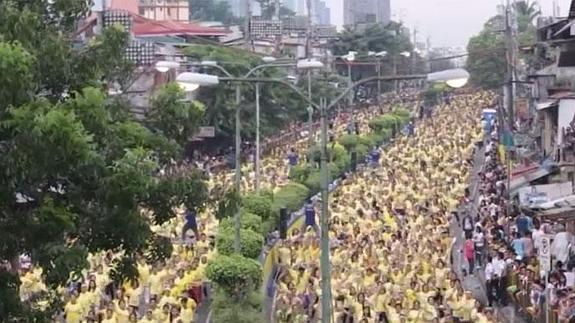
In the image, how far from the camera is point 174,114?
36.7 feet

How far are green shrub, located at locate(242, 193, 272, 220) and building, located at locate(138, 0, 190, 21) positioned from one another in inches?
2507

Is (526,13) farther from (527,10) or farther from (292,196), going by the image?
(292,196)

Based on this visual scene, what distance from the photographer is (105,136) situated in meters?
10.1

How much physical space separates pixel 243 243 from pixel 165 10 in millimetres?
70818

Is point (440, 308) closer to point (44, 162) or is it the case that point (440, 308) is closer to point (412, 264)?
point (412, 264)

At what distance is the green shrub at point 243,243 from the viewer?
73.4 ft

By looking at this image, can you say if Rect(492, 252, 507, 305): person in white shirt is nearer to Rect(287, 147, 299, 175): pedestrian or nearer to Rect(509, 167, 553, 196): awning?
Rect(509, 167, 553, 196): awning

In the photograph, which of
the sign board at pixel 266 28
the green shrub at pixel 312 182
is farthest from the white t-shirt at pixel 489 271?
the sign board at pixel 266 28

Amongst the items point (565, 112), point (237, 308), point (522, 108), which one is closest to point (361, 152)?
point (565, 112)

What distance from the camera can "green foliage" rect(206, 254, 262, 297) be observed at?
19844 millimetres

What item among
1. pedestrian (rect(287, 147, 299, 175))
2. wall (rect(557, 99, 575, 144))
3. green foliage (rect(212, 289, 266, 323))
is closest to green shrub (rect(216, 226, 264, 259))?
green foliage (rect(212, 289, 266, 323))

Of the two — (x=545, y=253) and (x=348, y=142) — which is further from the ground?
(x=545, y=253)

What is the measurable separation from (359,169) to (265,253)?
21039mm

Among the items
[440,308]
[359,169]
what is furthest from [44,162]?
[359,169]
